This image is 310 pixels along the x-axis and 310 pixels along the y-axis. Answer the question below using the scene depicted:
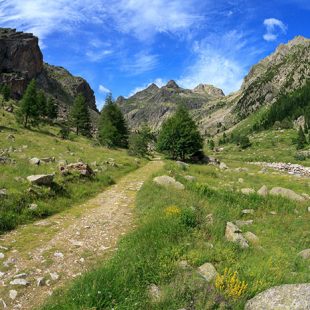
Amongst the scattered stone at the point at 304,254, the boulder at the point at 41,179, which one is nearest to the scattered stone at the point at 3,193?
the boulder at the point at 41,179

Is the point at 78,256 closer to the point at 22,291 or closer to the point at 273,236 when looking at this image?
the point at 22,291

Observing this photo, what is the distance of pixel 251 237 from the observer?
11273 mm

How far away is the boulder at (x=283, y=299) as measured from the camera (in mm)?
6159

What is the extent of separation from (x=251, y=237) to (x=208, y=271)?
386 cm

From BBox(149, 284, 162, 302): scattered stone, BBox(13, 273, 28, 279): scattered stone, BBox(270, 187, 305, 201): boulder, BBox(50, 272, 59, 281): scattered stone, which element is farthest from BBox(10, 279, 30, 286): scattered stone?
BBox(270, 187, 305, 201): boulder

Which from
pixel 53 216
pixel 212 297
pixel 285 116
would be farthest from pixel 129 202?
pixel 285 116

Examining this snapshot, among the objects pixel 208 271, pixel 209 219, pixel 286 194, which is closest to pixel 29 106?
pixel 286 194

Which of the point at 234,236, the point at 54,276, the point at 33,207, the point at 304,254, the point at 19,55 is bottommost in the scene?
the point at 304,254

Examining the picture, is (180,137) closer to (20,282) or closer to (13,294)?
(20,282)

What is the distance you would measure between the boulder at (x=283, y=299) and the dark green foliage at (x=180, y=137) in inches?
1886

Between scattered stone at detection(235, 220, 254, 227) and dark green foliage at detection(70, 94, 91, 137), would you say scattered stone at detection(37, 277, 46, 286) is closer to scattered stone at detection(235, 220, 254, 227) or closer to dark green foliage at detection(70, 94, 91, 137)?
scattered stone at detection(235, 220, 254, 227)

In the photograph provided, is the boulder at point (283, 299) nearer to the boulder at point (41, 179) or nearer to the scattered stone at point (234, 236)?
the scattered stone at point (234, 236)

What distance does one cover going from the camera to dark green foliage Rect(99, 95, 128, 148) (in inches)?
2486

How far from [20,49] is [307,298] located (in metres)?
180
